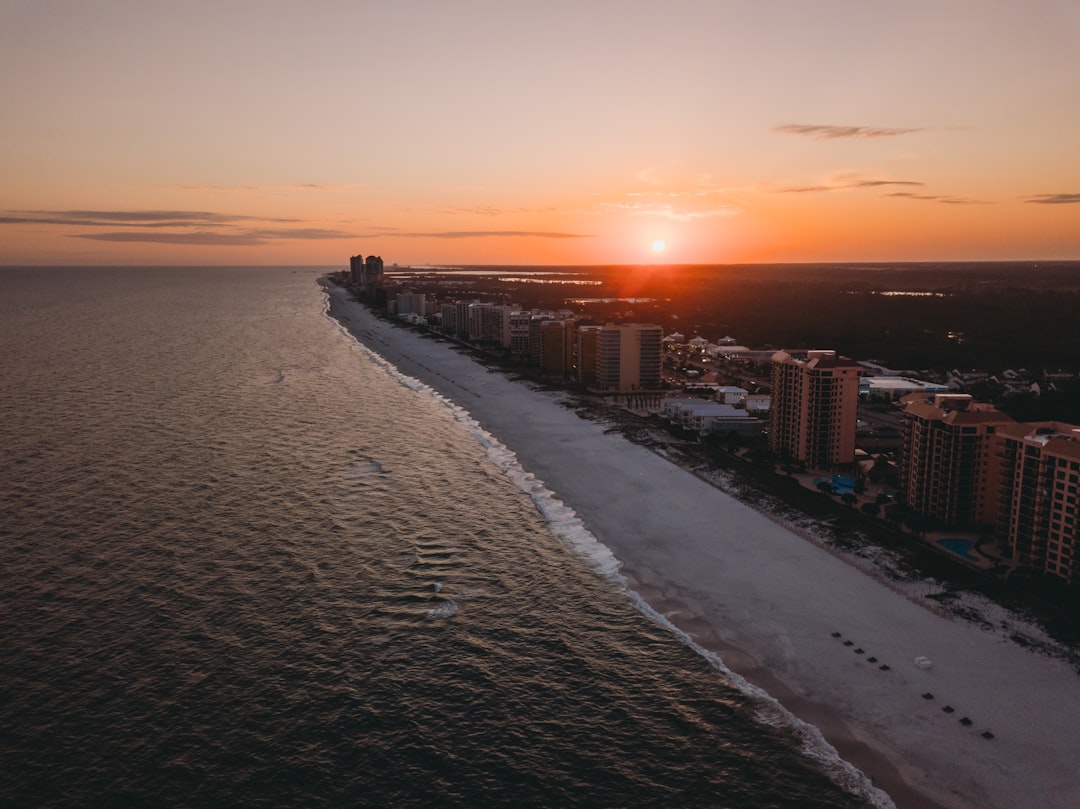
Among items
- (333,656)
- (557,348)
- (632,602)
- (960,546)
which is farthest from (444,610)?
(557,348)

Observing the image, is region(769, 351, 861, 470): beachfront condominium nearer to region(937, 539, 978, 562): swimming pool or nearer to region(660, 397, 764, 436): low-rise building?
region(660, 397, 764, 436): low-rise building

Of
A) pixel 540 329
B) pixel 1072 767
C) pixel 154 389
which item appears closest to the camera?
pixel 1072 767

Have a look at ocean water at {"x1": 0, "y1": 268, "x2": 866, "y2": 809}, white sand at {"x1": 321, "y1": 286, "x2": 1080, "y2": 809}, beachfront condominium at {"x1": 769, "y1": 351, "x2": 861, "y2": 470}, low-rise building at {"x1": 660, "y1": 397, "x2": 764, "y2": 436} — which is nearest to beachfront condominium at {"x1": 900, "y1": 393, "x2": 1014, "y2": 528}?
white sand at {"x1": 321, "y1": 286, "x2": 1080, "y2": 809}

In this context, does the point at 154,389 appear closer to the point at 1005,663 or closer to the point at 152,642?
the point at 152,642

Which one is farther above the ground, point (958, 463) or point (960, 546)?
point (958, 463)

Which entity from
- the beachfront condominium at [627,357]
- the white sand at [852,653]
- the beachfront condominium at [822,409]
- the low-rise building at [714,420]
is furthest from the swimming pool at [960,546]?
the beachfront condominium at [627,357]

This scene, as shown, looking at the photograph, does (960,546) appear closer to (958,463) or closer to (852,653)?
(958,463)

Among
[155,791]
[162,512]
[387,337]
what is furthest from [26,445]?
[387,337]
